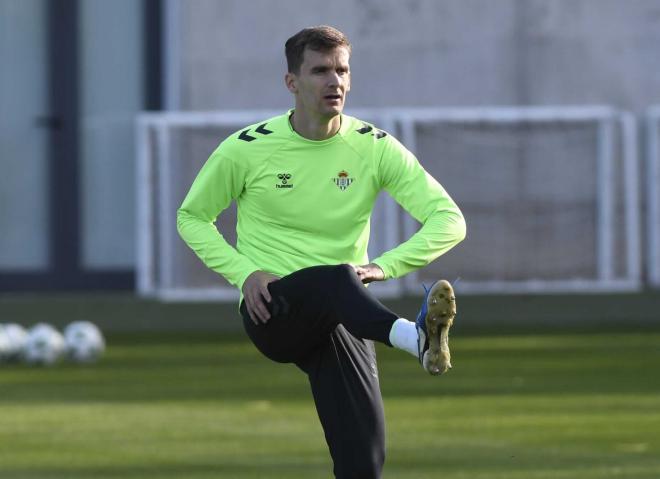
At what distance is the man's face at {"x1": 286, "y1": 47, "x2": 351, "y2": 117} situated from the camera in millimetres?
7164

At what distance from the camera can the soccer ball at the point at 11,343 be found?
16281 millimetres

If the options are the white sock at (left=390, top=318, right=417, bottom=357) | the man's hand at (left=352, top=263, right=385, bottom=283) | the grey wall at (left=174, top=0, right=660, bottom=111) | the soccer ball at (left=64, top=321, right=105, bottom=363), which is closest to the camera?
the white sock at (left=390, top=318, right=417, bottom=357)

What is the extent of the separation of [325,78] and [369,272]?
742mm

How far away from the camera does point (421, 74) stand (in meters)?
20.4

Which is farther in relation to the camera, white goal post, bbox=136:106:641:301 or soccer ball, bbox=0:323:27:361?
white goal post, bbox=136:106:641:301

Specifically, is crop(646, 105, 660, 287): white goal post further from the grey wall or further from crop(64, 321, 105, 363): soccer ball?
crop(64, 321, 105, 363): soccer ball

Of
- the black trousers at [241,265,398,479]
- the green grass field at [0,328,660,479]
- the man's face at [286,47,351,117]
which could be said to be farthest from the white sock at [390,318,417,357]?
the green grass field at [0,328,660,479]

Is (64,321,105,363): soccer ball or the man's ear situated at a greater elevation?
the man's ear

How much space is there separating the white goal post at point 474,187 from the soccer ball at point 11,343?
3283 millimetres

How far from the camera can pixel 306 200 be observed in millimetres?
7320

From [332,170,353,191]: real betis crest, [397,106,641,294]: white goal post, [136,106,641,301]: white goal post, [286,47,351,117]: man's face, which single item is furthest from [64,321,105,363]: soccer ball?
[286,47,351,117]: man's face

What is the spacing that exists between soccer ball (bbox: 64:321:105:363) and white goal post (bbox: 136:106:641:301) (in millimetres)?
3072

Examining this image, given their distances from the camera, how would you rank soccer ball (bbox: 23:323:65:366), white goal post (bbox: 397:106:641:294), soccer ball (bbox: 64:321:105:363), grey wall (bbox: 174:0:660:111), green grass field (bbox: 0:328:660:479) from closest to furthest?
green grass field (bbox: 0:328:660:479)
soccer ball (bbox: 23:323:65:366)
soccer ball (bbox: 64:321:105:363)
white goal post (bbox: 397:106:641:294)
grey wall (bbox: 174:0:660:111)

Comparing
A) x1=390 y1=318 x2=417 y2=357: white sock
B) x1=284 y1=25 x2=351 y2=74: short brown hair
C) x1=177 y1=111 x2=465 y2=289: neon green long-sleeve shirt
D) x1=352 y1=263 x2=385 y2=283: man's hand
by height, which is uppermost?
x1=284 y1=25 x2=351 y2=74: short brown hair
